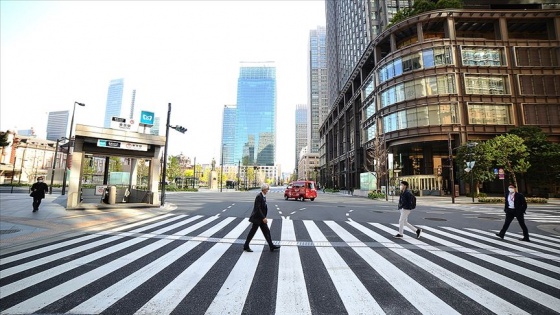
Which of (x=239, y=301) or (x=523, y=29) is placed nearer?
(x=239, y=301)

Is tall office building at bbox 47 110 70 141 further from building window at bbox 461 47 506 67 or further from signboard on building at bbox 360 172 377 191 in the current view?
building window at bbox 461 47 506 67

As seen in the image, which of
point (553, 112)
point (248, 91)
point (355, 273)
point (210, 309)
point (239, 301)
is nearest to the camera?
point (210, 309)

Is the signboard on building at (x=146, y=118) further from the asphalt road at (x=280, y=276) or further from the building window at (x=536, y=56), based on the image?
the building window at (x=536, y=56)

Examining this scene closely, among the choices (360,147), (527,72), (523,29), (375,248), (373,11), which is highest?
(373,11)

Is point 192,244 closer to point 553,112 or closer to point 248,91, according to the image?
point 553,112

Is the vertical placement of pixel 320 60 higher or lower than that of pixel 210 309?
higher

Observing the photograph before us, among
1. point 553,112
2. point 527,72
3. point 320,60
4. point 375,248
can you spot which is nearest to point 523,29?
point 527,72

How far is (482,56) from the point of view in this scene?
3819cm

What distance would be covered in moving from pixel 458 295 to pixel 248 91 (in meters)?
159

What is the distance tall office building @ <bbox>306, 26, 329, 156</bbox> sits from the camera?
148375 mm

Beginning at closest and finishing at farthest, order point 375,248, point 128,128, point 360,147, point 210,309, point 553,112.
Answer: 1. point 210,309
2. point 375,248
3. point 128,128
4. point 553,112
5. point 360,147

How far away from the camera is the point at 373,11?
196 ft

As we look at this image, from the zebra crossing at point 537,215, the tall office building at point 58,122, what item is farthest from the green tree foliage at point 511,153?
the tall office building at point 58,122

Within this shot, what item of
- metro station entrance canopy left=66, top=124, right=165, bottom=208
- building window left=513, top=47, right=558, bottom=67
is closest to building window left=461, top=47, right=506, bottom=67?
building window left=513, top=47, right=558, bottom=67
